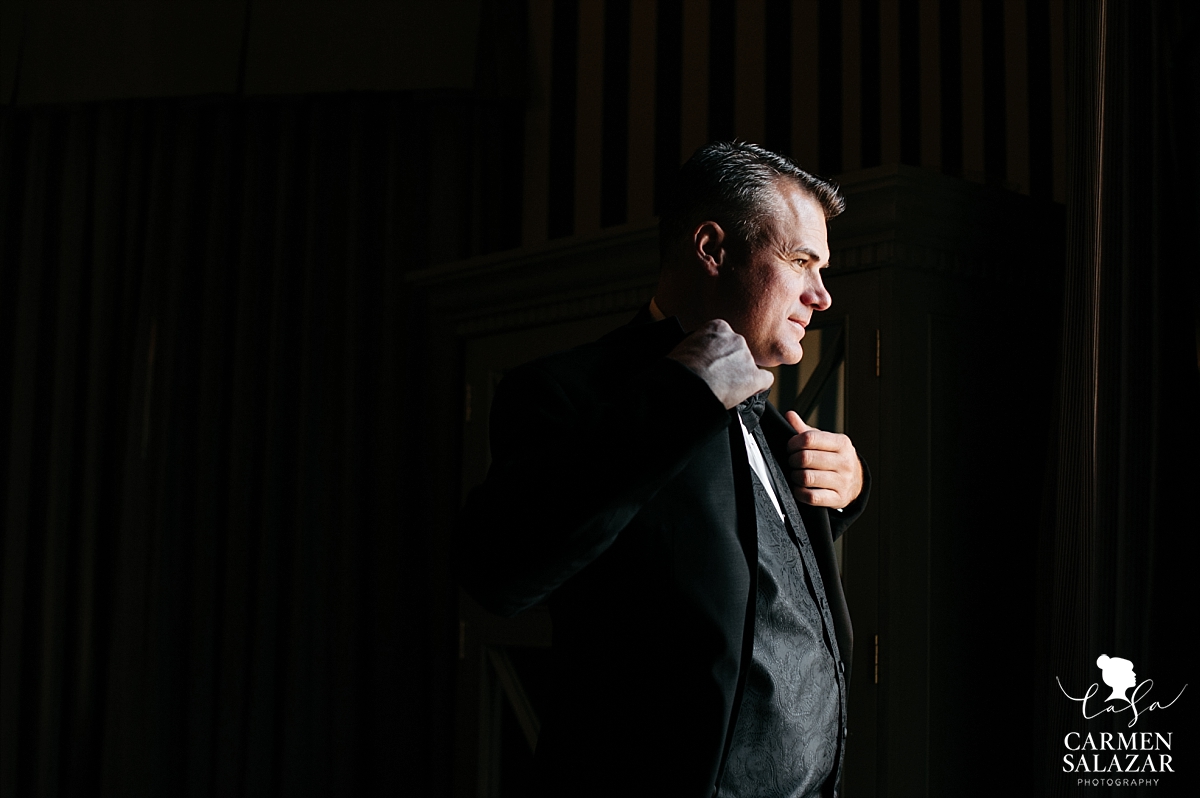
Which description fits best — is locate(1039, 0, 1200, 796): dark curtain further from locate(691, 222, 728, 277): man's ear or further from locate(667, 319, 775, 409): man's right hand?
locate(667, 319, 775, 409): man's right hand

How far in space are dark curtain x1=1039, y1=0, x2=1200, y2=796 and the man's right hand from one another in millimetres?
1172

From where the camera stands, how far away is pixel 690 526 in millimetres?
1024

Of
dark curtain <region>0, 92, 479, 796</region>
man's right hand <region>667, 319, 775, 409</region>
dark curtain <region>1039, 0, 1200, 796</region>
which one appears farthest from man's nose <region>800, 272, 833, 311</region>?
dark curtain <region>0, 92, 479, 796</region>

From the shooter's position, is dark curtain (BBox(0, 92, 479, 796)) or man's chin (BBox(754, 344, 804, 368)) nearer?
man's chin (BBox(754, 344, 804, 368))

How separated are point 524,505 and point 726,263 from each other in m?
0.40

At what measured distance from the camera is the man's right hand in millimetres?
945

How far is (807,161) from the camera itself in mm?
3113

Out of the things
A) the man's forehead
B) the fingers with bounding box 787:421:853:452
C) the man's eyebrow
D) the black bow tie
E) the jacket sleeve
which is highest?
the man's forehead

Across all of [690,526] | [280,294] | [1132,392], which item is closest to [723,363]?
[690,526]

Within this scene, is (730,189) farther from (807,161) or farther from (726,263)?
(807,161)

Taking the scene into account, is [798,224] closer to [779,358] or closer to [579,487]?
[779,358]

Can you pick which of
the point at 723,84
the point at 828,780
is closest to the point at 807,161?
the point at 723,84

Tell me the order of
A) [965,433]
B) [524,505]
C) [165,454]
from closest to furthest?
[524,505] < [965,433] < [165,454]

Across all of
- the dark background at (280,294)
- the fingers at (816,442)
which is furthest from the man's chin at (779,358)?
the dark background at (280,294)
